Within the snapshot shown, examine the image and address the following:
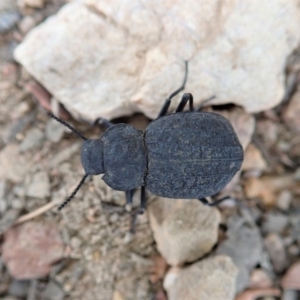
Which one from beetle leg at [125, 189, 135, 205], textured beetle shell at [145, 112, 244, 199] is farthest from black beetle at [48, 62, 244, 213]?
beetle leg at [125, 189, 135, 205]

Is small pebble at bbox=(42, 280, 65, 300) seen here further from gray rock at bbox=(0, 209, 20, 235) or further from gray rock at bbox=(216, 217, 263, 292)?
gray rock at bbox=(216, 217, 263, 292)

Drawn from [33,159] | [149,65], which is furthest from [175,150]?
[33,159]

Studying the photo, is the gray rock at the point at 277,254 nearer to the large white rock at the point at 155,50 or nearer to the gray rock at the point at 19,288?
the large white rock at the point at 155,50

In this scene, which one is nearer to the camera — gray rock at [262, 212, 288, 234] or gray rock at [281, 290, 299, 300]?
gray rock at [281, 290, 299, 300]

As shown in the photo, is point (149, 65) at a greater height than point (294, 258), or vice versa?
point (149, 65)

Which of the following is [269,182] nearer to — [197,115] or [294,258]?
[294,258]

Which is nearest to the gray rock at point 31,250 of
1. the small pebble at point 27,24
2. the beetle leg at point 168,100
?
the beetle leg at point 168,100
